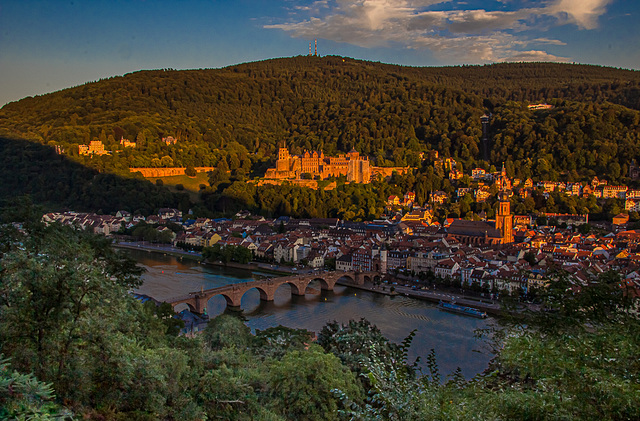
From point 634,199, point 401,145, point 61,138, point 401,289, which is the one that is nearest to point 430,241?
point 401,289

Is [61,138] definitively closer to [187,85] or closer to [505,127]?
[187,85]

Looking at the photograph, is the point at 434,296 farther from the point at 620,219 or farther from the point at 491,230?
the point at 620,219

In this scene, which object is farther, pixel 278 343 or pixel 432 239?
pixel 432 239

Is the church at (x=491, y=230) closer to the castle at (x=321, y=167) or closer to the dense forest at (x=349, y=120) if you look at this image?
the dense forest at (x=349, y=120)

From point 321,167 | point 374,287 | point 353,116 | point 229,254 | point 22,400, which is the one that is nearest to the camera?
point 22,400

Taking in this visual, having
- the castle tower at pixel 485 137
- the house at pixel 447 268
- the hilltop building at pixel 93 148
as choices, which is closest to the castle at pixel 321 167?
the castle tower at pixel 485 137

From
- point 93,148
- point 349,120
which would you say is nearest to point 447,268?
point 93,148

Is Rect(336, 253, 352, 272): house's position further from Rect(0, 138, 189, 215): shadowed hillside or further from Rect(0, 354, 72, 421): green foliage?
Rect(0, 354, 72, 421): green foliage
